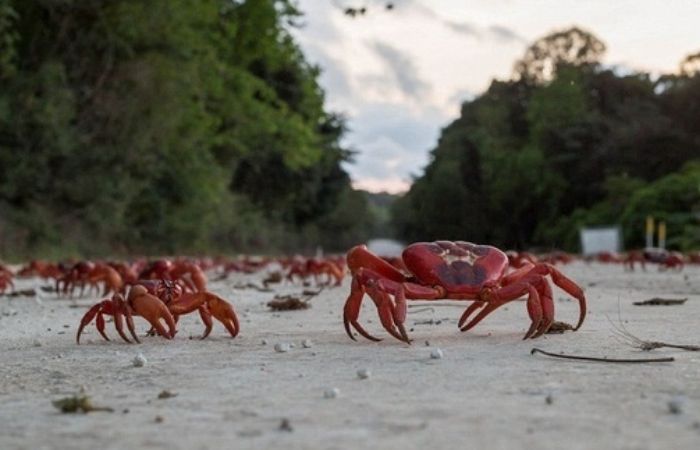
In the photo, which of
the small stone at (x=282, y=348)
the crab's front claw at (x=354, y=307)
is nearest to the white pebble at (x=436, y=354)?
the crab's front claw at (x=354, y=307)

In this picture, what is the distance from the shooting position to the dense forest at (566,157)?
62.6m

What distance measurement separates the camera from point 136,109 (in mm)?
34438

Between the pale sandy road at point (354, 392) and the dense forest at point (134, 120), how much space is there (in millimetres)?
22840

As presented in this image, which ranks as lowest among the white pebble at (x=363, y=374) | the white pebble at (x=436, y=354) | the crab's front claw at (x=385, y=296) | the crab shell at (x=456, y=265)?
the white pebble at (x=363, y=374)

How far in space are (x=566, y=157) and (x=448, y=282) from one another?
6757 centimetres

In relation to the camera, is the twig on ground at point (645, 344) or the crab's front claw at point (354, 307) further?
the crab's front claw at point (354, 307)

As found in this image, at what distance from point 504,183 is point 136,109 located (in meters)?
50.7

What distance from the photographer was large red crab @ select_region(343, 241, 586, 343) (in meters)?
6.20

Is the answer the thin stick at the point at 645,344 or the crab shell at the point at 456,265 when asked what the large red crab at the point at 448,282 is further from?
the thin stick at the point at 645,344

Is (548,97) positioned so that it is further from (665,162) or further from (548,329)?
(548,329)

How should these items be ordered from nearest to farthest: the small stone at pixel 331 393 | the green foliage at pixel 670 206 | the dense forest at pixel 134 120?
the small stone at pixel 331 393 < the dense forest at pixel 134 120 < the green foliage at pixel 670 206

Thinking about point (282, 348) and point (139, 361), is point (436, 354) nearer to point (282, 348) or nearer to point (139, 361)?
point (282, 348)

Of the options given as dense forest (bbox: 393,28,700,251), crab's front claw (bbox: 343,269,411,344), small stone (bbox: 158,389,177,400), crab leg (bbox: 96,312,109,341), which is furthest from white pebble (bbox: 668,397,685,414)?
dense forest (bbox: 393,28,700,251)

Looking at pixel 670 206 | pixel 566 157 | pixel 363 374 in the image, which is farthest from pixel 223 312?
pixel 566 157
